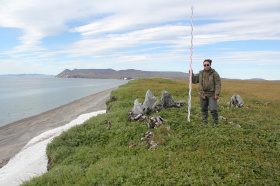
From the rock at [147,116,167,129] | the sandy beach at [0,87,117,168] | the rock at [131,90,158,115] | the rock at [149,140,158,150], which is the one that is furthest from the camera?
the sandy beach at [0,87,117,168]

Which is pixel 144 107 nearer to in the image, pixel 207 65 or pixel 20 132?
pixel 207 65

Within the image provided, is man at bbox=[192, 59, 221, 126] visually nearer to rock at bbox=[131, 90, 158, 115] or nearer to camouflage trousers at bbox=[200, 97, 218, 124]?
camouflage trousers at bbox=[200, 97, 218, 124]

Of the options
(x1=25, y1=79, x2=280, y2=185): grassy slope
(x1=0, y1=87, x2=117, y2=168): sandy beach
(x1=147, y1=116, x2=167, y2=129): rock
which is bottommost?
(x1=0, y1=87, x2=117, y2=168): sandy beach

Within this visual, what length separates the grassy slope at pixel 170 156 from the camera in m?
7.53

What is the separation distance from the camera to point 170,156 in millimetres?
9125

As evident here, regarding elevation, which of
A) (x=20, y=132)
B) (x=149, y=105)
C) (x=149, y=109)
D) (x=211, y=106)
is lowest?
(x=20, y=132)

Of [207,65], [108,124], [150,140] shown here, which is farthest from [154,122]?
[207,65]

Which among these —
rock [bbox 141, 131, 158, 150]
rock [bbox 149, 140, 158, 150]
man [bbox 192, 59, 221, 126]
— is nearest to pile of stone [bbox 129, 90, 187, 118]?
rock [bbox 141, 131, 158, 150]

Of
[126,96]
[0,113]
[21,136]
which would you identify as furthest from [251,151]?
[0,113]

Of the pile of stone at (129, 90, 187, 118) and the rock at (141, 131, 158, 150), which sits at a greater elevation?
the pile of stone at (129, 90, 187, 118)

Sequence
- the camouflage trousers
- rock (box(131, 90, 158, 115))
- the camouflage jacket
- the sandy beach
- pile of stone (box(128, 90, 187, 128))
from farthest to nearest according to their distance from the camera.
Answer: the sandy beach < rock (box(131, 90, 158, 115)) < pile of stone (box(128, 90, 187, 128)) < the camouflage trousers < the camouflage jacket

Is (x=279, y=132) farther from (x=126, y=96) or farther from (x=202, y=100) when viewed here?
(x=126, y=96)

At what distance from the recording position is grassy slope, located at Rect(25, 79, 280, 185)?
7527 mm

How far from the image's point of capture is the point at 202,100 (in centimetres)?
1277
